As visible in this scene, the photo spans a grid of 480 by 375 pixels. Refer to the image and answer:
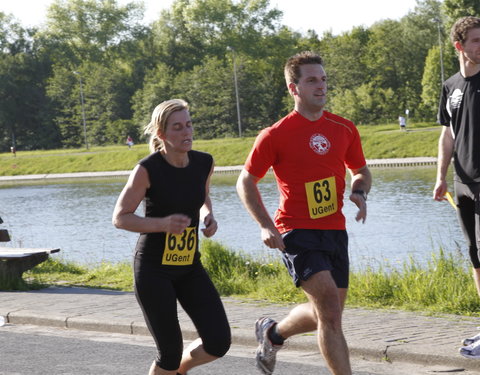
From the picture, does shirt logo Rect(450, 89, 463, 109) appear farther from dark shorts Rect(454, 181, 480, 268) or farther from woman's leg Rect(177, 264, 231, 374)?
woman's leg Rect(177, 264, 231, 374)

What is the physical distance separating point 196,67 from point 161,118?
259ft

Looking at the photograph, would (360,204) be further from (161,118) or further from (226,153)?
(226,153)

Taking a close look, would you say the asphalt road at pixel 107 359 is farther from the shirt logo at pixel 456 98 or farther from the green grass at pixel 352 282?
the shirt logo at pixel 456 98

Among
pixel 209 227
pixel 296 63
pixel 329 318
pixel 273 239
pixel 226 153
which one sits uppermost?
pixel 296 63

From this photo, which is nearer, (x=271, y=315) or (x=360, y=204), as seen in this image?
(x=360, y=204)

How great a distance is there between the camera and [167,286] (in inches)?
198

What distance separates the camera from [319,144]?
5.50 m

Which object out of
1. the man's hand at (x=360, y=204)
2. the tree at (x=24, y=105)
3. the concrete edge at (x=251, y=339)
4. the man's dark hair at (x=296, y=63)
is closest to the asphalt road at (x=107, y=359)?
the concrete edge at (x=251, y=339)

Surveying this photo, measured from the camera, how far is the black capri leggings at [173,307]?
4980mm

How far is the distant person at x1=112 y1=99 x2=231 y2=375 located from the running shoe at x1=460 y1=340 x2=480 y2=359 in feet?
5.99

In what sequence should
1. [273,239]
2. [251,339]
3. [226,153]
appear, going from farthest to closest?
[226,153], [251,339], [273,239]

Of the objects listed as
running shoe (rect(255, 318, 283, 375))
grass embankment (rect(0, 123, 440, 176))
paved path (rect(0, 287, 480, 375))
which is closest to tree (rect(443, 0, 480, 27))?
grass embankment (rect(0, 123, 440, 176))

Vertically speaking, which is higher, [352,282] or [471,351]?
[471,351]

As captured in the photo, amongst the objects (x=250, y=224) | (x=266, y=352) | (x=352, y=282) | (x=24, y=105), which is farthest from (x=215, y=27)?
(x=266, y=352)
